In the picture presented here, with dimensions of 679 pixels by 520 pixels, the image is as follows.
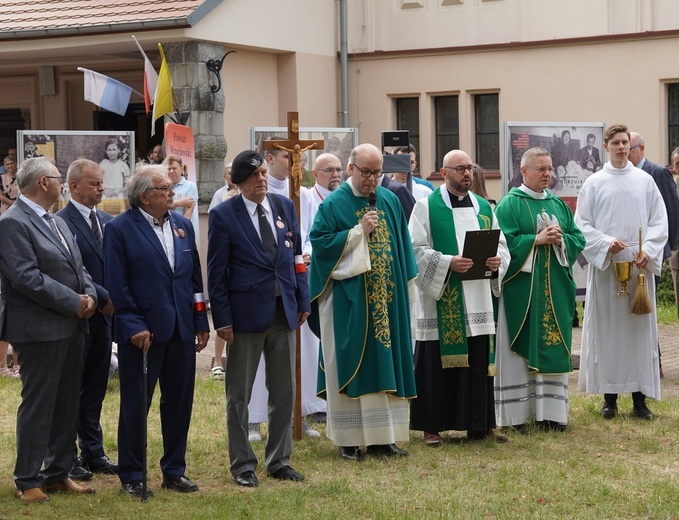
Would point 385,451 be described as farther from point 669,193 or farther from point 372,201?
point 669,193

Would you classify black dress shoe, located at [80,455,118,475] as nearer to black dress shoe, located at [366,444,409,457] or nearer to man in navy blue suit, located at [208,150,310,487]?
man in navy blue suit, located at [208,150,310,487]

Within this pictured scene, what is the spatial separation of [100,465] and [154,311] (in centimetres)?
151

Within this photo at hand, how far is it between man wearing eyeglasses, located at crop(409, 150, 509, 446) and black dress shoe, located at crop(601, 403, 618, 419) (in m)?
1.21

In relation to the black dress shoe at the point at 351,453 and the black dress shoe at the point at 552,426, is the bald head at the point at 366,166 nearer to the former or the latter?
the black dress shoe at the point at 351,453

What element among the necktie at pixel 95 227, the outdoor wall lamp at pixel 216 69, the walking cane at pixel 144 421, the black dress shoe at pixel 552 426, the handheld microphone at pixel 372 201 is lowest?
the black dress shoe at pixel 552 426

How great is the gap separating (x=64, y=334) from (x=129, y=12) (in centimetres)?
1118

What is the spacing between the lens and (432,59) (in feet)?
69.5

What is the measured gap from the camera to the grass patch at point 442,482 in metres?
7.02

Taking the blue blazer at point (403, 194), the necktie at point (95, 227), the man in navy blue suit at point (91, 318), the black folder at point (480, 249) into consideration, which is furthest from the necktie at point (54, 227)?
the blue blazer at point (403, 194)

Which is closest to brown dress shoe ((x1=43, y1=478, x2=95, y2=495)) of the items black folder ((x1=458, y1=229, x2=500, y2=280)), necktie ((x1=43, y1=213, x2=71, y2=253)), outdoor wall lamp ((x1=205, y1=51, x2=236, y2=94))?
necktie ((x1=43, y1=213, x2=71, y2=253))

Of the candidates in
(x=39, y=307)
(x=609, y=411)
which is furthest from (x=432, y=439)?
(x=39, y=307)

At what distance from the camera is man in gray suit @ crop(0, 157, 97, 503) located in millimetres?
7176

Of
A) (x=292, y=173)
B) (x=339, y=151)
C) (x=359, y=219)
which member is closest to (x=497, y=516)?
(x=359, y=219)

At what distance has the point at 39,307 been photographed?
7.25 m
